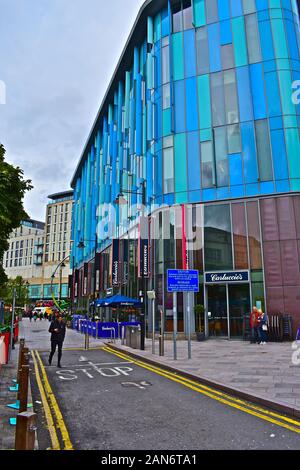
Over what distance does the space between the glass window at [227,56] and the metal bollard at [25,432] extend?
88.5 feet

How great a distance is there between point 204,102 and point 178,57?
467 cm

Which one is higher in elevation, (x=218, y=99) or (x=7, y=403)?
(x=218, y=99)

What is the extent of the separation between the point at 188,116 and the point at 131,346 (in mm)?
16647

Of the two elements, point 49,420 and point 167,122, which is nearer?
point 49,420

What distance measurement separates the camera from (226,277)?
23312 millimetres

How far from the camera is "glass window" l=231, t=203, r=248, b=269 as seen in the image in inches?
911

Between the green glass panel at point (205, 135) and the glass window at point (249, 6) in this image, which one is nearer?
the green glass panel at point (205, 135)

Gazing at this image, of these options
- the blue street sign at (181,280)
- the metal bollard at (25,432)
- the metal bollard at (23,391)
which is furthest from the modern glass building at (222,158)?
the metal bollard at (25,432)

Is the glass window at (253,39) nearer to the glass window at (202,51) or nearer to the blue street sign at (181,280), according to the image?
the glass window at (202,51)

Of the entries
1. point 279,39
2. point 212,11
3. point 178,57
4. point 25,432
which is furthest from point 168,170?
point 25,432

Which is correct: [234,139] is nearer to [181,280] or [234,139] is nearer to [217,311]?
[217,311]

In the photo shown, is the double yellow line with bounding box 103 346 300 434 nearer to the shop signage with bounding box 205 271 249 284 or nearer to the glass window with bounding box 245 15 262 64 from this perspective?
the shop signage with bounding box 205 271 249 284

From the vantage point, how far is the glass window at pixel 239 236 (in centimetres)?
2314

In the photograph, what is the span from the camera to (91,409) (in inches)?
277
